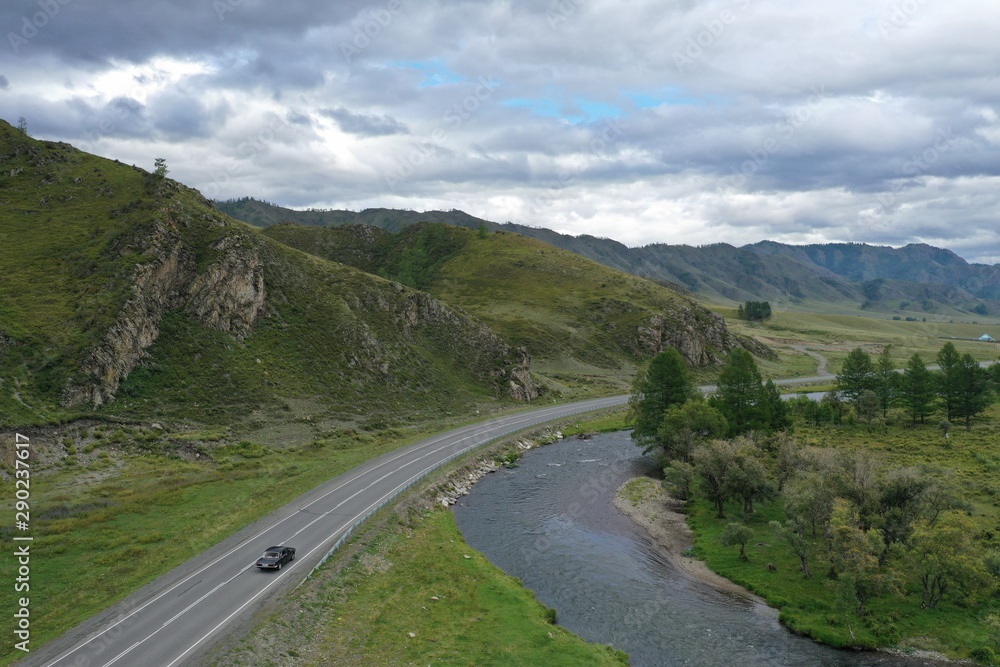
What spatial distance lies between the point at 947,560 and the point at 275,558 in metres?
46.2

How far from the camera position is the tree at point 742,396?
80.4 m

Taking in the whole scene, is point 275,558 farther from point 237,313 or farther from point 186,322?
point 237,313

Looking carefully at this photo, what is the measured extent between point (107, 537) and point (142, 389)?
4376 centimetres

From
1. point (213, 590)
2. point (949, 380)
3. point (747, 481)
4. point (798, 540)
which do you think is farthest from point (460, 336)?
point (213, 590)

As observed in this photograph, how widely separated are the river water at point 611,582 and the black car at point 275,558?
1753 centimetres

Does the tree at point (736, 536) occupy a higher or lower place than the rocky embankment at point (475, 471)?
higher

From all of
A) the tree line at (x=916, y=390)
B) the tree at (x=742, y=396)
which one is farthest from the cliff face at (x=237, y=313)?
the tree line at (x=916, y=390)

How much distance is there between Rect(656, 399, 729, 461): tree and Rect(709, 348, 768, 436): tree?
19.4 feet

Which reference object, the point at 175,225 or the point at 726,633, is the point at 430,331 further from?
the point at 726,633

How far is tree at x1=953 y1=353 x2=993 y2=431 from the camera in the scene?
93875mm

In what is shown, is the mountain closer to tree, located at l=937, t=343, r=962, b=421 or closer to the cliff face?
the cliff face

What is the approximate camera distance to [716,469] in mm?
59125

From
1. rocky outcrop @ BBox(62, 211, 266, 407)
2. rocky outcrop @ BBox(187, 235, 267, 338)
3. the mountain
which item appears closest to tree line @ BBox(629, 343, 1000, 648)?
the mountain

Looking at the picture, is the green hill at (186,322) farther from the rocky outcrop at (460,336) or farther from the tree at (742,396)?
the tree at (742,396)
